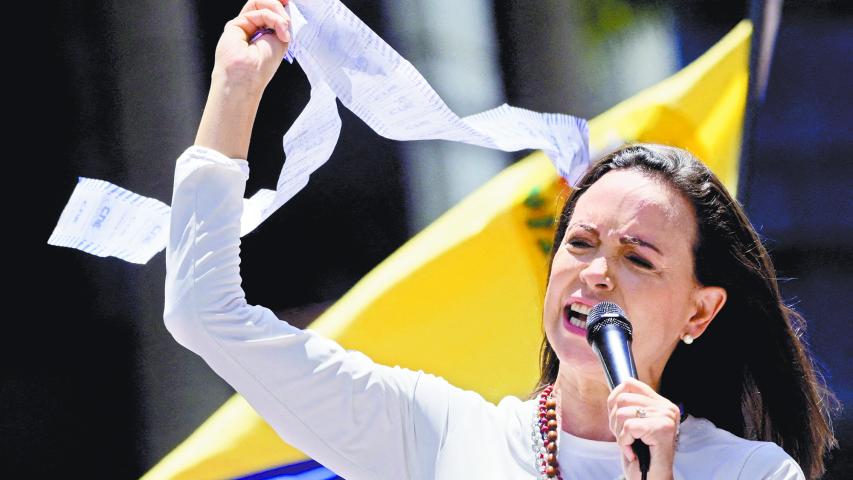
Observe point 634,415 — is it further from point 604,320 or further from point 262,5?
point 262,5

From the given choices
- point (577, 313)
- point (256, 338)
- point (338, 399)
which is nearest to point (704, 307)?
point (577, 313)

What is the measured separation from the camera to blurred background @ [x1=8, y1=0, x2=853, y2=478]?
5.80ft

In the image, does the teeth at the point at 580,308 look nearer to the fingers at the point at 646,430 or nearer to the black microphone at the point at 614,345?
the black microphone at the point at 614,345

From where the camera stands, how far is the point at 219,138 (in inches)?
58.1

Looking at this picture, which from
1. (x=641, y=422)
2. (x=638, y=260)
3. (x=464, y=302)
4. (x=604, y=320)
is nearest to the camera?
(x=641, y=422)

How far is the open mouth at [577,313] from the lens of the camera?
1.51 meters

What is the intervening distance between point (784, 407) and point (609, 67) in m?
0.96

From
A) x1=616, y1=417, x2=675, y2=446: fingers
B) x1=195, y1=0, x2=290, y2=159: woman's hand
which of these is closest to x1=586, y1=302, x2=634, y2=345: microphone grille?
x1=616, y1=417, x2=675, y2=446: fingers

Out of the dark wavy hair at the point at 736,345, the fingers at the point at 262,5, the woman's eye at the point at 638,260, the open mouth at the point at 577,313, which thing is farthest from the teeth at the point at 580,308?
the fingers at the point at 262,5

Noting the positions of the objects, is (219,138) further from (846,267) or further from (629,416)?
(846,267)

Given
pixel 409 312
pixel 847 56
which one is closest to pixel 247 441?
pixel 409 312

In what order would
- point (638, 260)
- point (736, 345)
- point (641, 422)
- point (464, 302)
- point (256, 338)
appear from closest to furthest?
point (641, 422)
point (256, 338)
point (638, 260)
point (736, 345)
point (464, 302)

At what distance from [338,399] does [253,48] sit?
0.48m

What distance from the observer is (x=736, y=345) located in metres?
1.74
